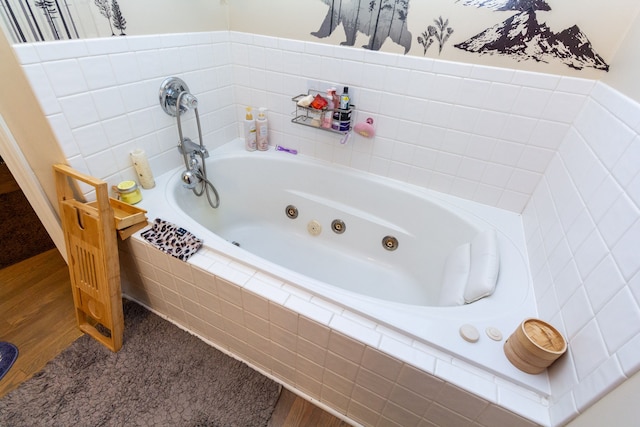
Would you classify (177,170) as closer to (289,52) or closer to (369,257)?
(289,52)

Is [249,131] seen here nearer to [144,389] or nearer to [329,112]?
[329,112]

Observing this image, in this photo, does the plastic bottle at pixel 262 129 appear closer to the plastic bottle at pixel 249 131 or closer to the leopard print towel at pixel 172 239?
the plastic bottle at pixel 249 131

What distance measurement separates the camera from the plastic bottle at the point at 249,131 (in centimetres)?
174

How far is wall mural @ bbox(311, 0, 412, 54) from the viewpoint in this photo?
1.25 meters

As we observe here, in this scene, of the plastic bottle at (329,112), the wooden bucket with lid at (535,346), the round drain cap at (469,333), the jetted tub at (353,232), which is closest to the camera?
the wooden bucket with lid at (535,346)

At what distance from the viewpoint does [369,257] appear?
172cm

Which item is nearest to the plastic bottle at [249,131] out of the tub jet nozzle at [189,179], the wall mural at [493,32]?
the tub jet nozzle at [189,179]

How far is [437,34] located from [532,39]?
1.11 ft

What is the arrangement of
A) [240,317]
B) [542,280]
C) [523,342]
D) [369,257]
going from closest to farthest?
1. [523,342]
2. [542,280]
3. [240,317]
4. [369,257]

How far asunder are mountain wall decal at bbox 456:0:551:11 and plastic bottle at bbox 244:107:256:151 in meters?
1.15

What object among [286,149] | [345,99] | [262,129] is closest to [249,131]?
[262,129]

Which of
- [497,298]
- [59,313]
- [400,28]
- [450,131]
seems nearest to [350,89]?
[400,28]

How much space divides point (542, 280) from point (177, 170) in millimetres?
1660

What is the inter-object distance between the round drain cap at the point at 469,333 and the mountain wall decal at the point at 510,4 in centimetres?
112
